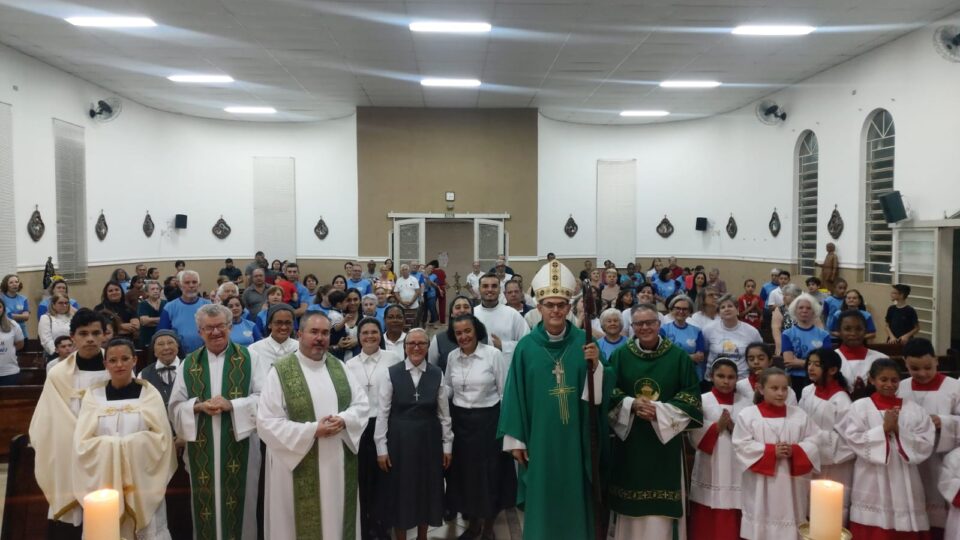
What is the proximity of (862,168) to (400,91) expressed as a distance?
8.82m

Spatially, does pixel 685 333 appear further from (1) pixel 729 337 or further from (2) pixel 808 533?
(2) pixel 808 533

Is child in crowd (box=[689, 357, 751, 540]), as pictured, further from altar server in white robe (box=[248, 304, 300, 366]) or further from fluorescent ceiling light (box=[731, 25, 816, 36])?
fluorescent ceiling light (box=[731, 25, 816, 36])

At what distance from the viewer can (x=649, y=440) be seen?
159 inches

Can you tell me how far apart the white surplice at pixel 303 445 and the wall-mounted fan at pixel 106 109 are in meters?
11.9

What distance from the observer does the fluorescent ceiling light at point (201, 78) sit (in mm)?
13469

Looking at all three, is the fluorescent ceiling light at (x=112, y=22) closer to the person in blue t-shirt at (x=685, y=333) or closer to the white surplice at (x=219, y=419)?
the white surplice at (x=219, y=419)

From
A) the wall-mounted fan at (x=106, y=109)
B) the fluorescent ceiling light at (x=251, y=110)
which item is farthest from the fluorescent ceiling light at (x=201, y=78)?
the fluorescent ceiling light at (x=251, y=110)

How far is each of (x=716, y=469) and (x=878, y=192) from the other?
369 inches

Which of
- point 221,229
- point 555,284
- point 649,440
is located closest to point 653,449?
point 649,440

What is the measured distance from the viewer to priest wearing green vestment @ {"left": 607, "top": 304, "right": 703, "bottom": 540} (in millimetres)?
3988

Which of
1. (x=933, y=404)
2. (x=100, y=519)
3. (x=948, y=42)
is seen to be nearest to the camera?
(x=100, y=519)

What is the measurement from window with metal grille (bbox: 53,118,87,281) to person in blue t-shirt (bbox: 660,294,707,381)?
36.2 ft

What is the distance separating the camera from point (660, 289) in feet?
43.0

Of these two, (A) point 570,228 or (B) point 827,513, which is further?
(A) point 570,228
